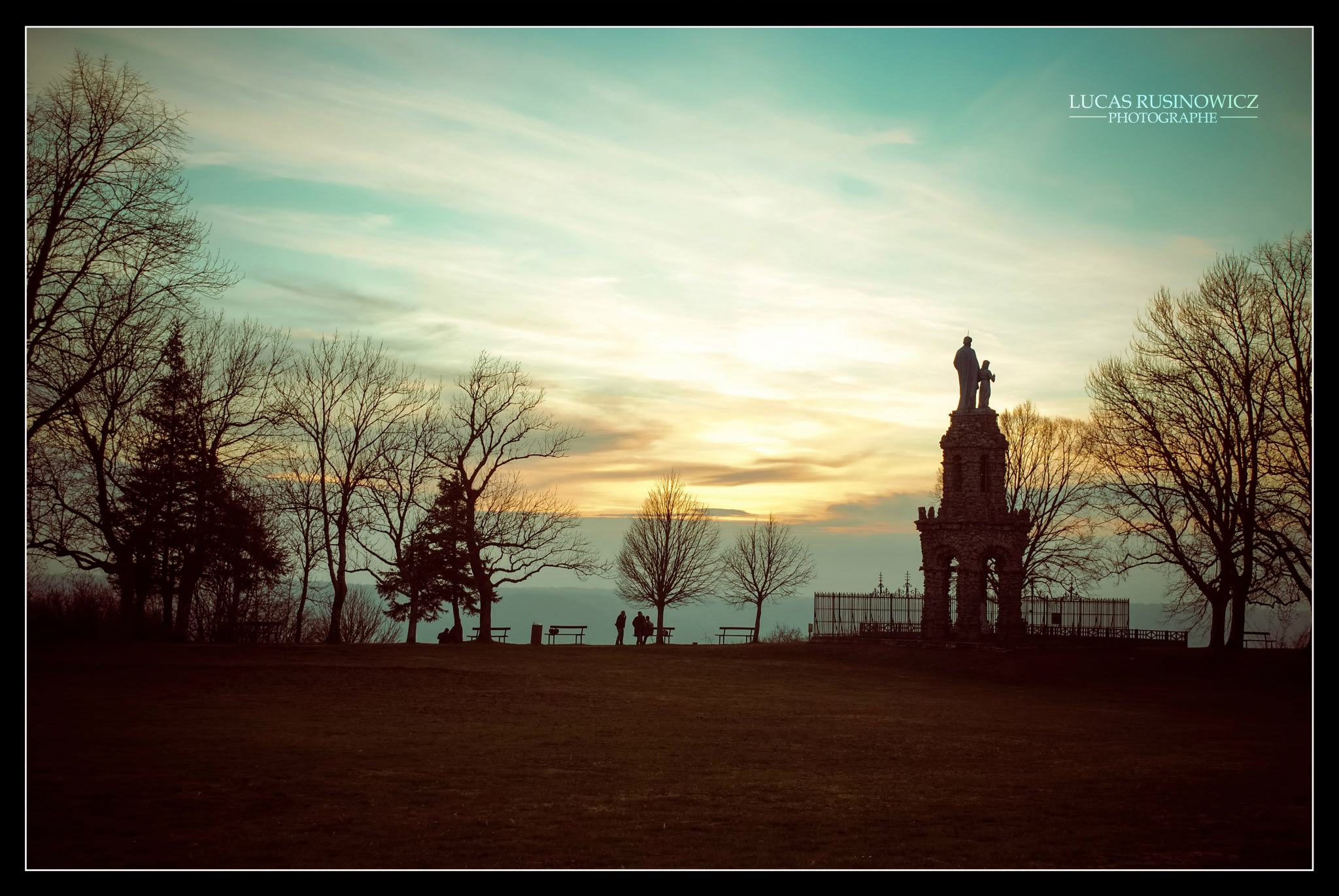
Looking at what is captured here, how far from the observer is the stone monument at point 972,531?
35.8 m

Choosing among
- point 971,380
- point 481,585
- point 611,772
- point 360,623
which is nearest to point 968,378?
point 971,380

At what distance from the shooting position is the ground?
10.2 meters

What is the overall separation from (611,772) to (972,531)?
82.8 feet

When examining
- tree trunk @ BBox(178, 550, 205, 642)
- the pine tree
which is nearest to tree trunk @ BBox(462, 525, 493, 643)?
the pine tree

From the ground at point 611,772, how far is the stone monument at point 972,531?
1046cm

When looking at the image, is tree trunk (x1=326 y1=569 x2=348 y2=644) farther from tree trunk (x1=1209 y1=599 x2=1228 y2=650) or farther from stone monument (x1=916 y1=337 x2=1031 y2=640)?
tree trunk (x1=1209 y1=599 x2=1228 y2=650)

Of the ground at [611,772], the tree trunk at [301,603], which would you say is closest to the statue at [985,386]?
the ground at [611,772]

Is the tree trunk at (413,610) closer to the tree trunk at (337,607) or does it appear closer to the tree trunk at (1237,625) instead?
the tree trunk at (337,607)

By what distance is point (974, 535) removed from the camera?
3591 cm

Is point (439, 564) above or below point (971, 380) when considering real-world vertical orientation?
below

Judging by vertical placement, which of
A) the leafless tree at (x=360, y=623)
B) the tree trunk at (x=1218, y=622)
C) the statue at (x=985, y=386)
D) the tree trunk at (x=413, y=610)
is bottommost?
the leafless tree at (x=360, y=623)

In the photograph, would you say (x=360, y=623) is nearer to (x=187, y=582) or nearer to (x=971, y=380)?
(x=187, y=582)
